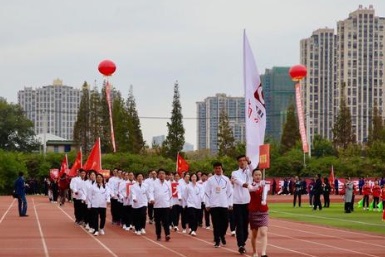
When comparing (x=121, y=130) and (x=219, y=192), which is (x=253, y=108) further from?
(x=121, y=130)

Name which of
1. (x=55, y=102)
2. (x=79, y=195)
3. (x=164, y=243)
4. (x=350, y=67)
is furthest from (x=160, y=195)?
(x=55, y=102)

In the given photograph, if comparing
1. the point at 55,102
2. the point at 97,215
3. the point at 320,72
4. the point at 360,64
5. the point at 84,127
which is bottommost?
the point at 97,215

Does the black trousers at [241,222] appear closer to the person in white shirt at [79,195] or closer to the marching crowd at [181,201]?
the marching crowd at [181,201]

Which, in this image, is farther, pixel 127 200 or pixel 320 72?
pixel 320 72

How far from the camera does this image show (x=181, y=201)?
27.6m

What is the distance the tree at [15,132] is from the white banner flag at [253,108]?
102467 mm

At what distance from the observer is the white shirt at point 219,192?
21.2m

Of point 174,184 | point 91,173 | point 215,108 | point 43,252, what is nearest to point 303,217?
point 174,184

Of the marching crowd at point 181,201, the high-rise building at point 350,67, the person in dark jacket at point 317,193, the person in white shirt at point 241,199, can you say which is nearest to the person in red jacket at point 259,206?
the marching crowd at point 181,201

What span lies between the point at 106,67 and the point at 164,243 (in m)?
25.2

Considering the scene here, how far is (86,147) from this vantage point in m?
98.8

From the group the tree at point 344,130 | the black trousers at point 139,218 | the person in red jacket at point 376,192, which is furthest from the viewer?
the tree at point 344,130

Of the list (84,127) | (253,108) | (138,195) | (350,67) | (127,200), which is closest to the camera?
(253,108)

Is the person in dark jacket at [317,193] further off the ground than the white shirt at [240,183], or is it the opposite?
Result: the white shirt at [240,183]
